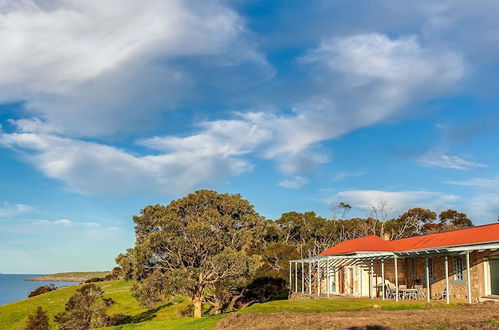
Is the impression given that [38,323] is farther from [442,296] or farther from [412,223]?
[412,223]

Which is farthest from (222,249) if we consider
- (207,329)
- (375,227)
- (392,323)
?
(375,227)

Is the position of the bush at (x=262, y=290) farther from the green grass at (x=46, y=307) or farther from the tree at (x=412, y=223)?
the tree at (x=412, y=223)

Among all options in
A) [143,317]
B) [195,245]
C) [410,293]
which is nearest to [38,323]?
[143,317]

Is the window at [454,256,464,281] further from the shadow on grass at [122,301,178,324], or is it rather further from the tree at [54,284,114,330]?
the shadow on grass at [122,301,178,324]

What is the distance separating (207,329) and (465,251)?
13.3 m

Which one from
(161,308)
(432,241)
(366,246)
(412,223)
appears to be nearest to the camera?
(432,241)

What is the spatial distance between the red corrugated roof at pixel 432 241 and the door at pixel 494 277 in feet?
4.42

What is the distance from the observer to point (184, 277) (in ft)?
96.8

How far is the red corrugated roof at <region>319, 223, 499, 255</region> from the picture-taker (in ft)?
80.8

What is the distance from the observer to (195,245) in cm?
3083

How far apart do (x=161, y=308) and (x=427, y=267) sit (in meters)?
27.7

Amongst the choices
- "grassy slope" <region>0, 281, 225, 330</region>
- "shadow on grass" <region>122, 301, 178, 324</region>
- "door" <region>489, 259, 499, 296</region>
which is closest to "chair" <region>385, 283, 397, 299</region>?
"door" <region>489, 259, 499, 296</region>

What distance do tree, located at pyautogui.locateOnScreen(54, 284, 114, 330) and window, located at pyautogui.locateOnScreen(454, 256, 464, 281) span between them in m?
24.0

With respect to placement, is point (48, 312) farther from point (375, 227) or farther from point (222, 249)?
point (375, 227)
